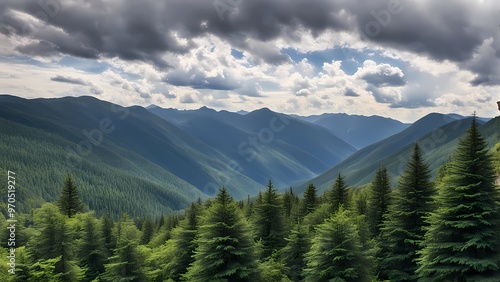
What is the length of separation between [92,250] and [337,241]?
33249 mm

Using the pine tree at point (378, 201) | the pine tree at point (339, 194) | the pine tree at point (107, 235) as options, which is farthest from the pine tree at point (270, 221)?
the pine tree at point (107, 235)

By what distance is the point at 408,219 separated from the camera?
32406mm

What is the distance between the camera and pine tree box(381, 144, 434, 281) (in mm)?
31438

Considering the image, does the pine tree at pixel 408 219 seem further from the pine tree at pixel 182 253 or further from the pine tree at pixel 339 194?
the pine tree at pixel 182 253

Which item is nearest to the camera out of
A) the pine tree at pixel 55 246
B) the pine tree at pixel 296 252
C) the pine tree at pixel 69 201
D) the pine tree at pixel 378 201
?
the pine tree at pixel 55 246

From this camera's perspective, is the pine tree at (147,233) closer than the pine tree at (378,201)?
No

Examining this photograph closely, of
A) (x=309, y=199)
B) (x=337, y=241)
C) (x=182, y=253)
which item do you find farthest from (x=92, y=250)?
(x=309, y=199)

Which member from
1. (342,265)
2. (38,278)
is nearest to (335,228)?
(342,265)

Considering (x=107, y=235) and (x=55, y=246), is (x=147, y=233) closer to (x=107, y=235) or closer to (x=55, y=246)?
(x=107, y=235)

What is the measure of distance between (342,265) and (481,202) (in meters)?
11.2

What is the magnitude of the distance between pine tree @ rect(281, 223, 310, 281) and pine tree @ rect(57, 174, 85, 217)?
42088mm

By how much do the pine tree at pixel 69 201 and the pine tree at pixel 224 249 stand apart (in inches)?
1623

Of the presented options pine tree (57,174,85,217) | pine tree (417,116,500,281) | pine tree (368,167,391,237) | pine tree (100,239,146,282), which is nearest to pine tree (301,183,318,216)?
pine tree (368,167,391,237)

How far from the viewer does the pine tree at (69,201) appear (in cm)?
6169
